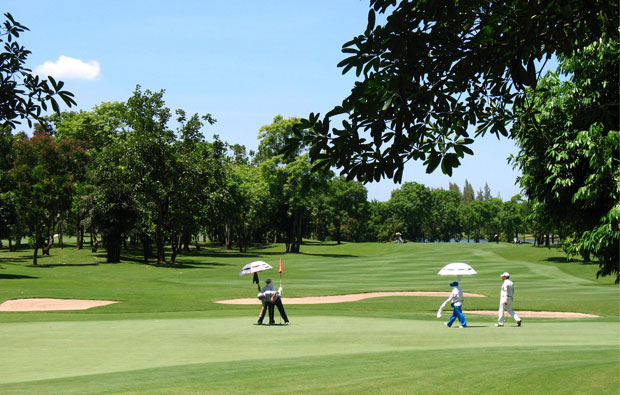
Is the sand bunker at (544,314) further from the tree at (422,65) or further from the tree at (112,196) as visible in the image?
the tree at (112,196)

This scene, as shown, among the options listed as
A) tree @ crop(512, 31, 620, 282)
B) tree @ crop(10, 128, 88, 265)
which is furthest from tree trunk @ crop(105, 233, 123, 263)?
tree @ crop(512, 31, 620, 282)

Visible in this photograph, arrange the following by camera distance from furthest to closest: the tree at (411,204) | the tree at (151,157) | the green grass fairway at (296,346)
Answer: the tree at (411,204) < the tree at (151,157) < the green grass fairway at (296,346)

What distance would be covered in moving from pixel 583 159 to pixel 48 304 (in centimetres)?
2707

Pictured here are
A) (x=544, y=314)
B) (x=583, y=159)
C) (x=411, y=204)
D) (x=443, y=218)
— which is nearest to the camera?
(x=583, y=159)

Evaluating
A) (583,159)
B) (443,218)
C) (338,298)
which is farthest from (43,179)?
(443,218)

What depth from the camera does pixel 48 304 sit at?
1237 inches

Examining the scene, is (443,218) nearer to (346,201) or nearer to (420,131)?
(346,201)

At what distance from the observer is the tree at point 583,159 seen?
2095 cm

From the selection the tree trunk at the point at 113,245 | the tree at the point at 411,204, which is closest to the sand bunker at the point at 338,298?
→ the tree trunk at the point at 113,245

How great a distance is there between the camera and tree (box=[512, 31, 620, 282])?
68.7ft

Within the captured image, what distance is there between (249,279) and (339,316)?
25172mm

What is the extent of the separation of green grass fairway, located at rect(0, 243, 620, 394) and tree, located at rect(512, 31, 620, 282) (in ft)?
12.7

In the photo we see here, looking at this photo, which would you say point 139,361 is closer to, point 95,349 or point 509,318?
point 95,349

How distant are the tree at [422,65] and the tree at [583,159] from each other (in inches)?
508
